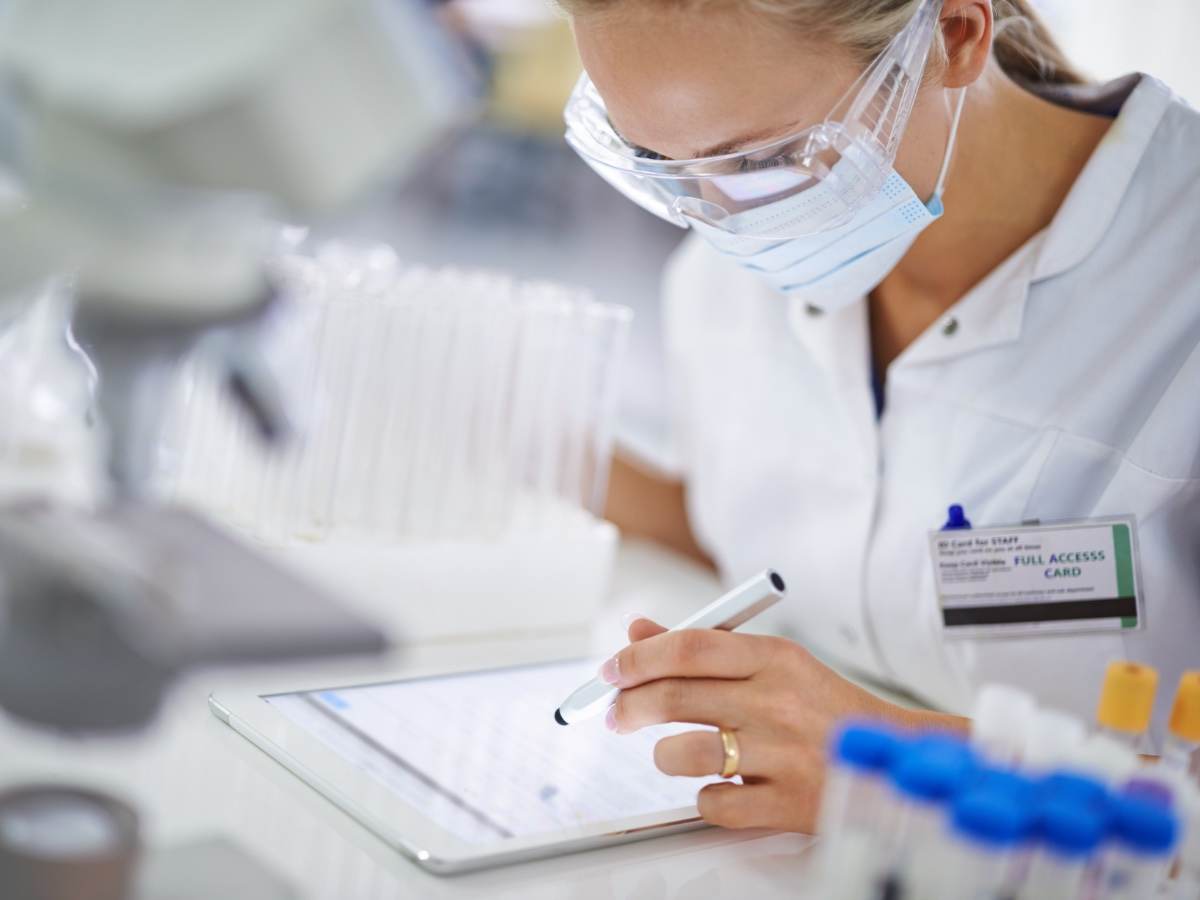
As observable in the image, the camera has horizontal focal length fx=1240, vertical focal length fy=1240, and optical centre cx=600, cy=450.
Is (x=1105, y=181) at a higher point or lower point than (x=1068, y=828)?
higher

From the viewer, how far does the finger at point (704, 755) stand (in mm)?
988

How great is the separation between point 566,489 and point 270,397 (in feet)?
1.36

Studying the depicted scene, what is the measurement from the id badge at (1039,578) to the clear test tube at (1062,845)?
21.7 inches

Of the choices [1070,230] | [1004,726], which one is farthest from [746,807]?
[1070,230]

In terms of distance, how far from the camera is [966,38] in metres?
1.14

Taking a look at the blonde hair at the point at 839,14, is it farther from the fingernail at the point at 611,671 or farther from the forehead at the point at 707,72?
the fingernail at the point at 611,671

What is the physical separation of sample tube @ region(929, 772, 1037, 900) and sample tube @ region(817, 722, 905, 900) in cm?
4

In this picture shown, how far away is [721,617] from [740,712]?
3.4 inches

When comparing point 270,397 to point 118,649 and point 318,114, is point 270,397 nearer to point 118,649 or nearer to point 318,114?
point 118,649

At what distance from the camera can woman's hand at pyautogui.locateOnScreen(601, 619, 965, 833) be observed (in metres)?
0.98

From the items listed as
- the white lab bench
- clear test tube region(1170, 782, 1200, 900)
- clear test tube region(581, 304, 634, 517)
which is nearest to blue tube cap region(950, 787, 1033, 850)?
clear test tube region(1170, 782, 1200, 900)

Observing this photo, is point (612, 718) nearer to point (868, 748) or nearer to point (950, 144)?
point (868, 748)

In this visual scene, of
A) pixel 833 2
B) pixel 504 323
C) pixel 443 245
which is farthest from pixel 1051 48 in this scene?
pixel 443 245

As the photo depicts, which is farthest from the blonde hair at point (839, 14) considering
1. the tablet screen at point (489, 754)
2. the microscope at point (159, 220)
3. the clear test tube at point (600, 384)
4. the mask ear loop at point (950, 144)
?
the tablet screen at point (489, 754)
